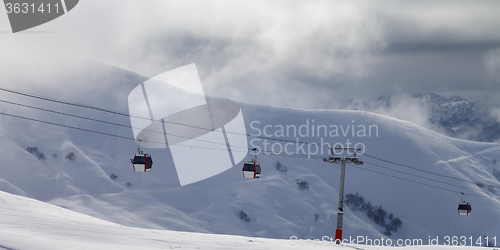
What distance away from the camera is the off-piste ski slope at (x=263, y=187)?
57.5m

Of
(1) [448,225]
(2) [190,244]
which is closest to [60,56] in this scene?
(1) [448,225]

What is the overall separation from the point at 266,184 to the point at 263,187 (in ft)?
4.40

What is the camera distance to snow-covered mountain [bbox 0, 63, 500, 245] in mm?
57844

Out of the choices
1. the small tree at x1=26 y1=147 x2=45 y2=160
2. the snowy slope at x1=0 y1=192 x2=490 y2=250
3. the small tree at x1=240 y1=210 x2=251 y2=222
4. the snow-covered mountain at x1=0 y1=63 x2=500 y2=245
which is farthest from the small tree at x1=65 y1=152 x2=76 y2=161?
the snowy slope at x1=0 y1=192 x2=490 y2=250

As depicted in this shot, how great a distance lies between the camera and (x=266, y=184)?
7100cm

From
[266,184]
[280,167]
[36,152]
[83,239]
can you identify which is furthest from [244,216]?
[83,239]

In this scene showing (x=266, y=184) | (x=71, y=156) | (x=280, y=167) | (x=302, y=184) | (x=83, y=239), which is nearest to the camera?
(x=83, y=239)

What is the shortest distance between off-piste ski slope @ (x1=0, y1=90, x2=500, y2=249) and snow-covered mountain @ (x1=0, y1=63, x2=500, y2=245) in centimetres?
19

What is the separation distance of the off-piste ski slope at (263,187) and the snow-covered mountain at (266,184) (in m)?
0.19

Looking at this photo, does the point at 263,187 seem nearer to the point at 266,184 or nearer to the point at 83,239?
the point at 266,184

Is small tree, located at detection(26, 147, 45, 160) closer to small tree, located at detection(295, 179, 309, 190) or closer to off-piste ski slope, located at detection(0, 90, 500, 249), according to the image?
off-piste ski slope, located at detection(0, 90, 500, 249)

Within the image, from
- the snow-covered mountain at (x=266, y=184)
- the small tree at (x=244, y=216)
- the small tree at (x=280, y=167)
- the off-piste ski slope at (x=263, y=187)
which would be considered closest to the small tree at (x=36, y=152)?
the snow-covered mountain at (x=266, y=184)

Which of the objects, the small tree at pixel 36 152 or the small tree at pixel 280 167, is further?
the small tree at pixel 280 167

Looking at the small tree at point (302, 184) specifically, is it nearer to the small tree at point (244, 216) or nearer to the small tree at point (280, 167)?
the small tree at point (280, 167)
